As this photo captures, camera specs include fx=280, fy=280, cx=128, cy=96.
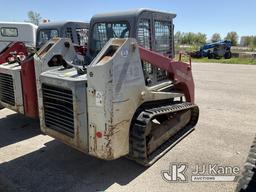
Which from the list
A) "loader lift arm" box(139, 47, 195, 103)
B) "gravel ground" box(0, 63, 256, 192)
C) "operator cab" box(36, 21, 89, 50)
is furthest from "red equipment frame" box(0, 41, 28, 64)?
"loader lift arm" box(139, 47, 195, 103)

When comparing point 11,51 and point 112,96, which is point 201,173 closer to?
point 112,96

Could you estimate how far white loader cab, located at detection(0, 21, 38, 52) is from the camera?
10.6m

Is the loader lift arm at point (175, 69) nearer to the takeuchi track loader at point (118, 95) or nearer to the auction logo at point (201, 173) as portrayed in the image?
the takeuchi track loader at point (118, 95)

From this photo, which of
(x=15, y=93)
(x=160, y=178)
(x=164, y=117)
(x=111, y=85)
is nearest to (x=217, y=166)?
(x=160, y=178)

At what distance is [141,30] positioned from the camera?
439cm

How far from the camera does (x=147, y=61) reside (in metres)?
4.11

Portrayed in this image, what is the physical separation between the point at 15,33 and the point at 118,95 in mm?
9121

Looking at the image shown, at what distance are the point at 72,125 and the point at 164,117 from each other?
175cm

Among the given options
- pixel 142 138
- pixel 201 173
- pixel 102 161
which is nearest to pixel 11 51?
pixel 102 161

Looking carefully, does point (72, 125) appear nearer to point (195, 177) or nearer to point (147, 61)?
point (147, 61)

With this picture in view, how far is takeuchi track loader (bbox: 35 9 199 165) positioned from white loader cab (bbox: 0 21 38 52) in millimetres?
6932

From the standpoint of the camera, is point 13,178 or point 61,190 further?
point 13,178

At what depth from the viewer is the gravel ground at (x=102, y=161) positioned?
3.61m

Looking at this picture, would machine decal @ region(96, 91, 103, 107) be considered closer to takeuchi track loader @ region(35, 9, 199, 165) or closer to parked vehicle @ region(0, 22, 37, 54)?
takeuchi track loader @ region(35, 9, 199, 165)
